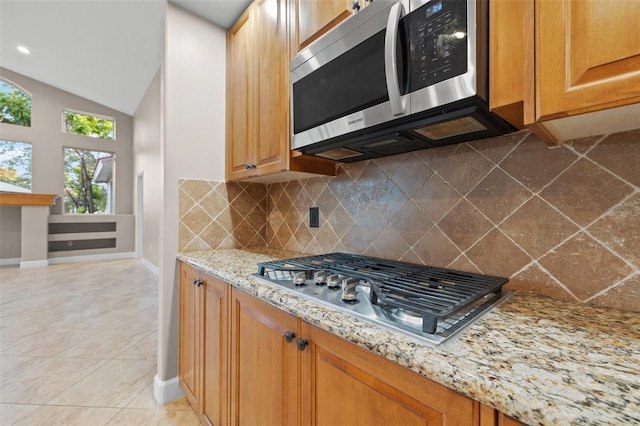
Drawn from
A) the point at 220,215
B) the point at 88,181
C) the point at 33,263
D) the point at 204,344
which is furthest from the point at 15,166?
the point at 204,344

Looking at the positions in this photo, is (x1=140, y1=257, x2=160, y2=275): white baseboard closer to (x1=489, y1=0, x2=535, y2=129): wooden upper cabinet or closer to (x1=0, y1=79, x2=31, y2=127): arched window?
(x1=0, y1=79, x2=31, y2=127): arched window

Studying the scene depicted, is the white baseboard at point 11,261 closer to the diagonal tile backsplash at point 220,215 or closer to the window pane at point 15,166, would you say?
the window pane at point 15,166

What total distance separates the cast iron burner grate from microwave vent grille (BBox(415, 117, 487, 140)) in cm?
50

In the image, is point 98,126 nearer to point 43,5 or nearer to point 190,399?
point 43,5

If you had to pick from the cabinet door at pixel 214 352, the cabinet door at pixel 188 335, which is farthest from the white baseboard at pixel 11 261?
the cabinet door at pixel 214 352

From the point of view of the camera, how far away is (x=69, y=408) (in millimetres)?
1646

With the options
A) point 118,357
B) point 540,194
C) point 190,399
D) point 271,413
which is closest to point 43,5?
point 118,357

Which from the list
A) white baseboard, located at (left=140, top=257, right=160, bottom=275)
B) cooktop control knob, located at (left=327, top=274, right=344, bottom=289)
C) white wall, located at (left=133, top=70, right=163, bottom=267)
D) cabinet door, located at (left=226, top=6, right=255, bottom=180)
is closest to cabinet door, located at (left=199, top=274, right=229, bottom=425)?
cooktop control knob, located at (left=327, top=274, right=344, bottom=289)

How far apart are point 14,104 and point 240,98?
7.17 meters

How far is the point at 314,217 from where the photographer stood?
1.69 metres

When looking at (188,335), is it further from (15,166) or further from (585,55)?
(15,166)

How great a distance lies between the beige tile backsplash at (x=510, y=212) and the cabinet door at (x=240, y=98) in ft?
1.82

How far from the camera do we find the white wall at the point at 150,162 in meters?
4.90

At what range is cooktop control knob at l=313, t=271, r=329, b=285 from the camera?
949 millimetres
